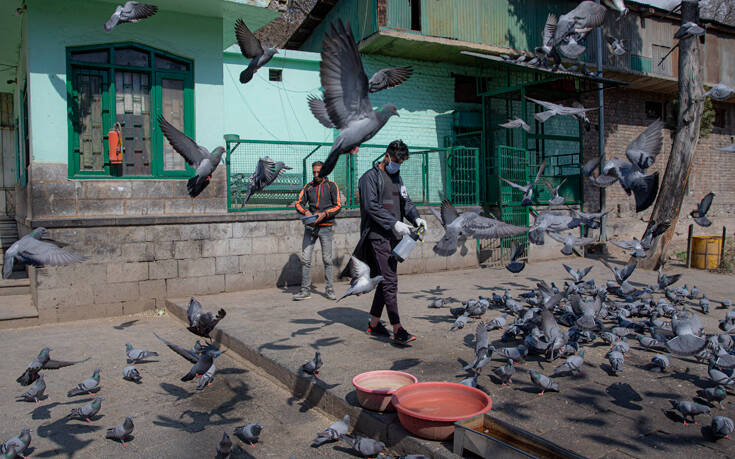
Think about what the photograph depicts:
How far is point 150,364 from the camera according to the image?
19.1ft

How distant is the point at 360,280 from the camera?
15.7 feet

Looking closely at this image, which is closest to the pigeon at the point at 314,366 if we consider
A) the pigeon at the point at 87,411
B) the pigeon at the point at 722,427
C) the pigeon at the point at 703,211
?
the pigeon at the point at 87,411

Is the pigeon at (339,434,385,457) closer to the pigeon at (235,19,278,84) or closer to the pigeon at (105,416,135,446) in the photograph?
the pigeon at (105,416,135,446)

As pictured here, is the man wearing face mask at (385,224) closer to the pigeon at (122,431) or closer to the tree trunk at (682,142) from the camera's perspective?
the pigeon at (122,431)

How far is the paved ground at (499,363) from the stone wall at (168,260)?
2.01 ft

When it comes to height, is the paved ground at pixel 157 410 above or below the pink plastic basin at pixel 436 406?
below

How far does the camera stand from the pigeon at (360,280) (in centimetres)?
466

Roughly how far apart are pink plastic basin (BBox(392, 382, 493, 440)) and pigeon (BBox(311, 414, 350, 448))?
1.40ft

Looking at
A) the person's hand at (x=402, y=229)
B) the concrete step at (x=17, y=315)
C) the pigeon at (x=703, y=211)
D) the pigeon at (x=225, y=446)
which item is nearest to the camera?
the pigeon at (x=225, y=446)

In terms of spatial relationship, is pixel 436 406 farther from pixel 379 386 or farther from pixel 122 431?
pixel 122 431

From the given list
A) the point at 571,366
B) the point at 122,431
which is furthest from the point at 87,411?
the point at 571,366

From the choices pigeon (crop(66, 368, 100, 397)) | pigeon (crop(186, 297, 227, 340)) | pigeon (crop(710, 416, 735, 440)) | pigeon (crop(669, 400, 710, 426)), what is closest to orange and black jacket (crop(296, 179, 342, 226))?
pigeon (crop(186, 297, 227, 340))

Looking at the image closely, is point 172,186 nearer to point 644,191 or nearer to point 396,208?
point 396,208

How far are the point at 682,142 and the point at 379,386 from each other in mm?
11228
